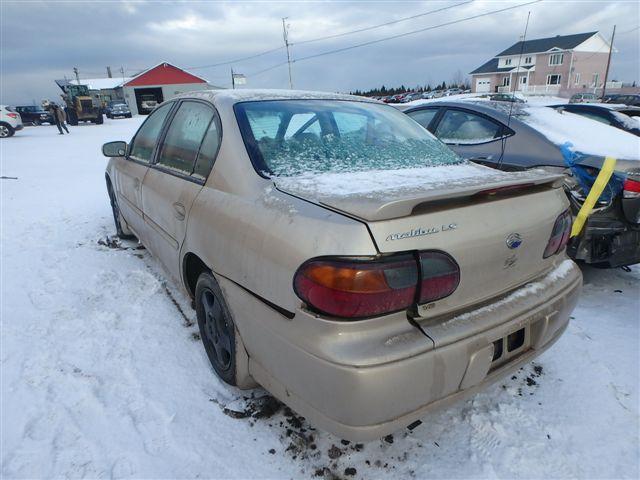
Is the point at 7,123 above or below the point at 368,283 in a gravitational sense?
above

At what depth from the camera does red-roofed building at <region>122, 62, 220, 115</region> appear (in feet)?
153

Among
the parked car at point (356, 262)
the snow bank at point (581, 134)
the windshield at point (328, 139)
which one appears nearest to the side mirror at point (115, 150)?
the parked car at point (356, 262)

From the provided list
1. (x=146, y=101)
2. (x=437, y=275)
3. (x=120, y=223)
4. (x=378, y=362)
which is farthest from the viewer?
(x=146, y=101)

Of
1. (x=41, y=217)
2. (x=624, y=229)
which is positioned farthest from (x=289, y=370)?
(x=41, y=217)

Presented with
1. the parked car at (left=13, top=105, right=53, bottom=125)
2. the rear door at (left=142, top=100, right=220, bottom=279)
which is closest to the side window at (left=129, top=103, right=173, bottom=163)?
the rear door at (left=142, top=100, right=220, bottom=279)

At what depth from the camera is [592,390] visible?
2.32 m

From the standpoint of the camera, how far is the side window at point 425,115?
15.6 feet

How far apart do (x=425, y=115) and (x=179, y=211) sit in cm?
Answer: 340

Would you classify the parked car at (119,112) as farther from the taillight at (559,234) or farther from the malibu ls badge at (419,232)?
the malibu ls badge at (419,232)

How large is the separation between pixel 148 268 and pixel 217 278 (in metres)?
2.10

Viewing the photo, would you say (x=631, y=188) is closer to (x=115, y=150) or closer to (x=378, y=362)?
(x=378, y=362)

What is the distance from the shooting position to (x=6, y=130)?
19.1 metres

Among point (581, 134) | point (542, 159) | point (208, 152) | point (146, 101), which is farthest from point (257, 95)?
point (146, 101)

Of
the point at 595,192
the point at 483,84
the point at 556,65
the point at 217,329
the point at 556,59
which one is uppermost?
the point at 556,59
